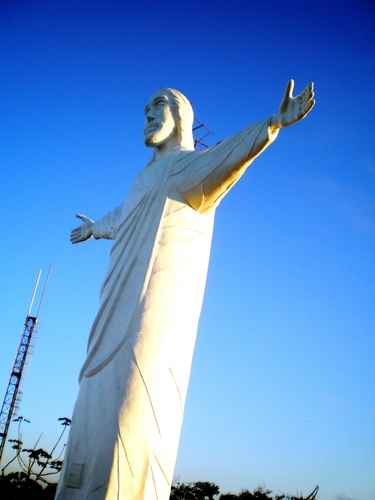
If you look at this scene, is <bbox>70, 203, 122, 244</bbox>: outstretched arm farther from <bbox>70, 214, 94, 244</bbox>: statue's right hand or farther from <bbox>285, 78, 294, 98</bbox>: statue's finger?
<bbox>285, 78, 294, 98</bbox>: statue's finger

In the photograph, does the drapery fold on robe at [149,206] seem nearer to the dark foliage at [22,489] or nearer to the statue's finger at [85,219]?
the statue's finger at [85,219]

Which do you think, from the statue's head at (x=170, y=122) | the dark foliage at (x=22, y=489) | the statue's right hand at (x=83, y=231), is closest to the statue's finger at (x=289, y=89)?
the statue's head at (x=170, y=122)

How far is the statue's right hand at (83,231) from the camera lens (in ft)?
25.4

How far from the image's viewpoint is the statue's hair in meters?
6.76

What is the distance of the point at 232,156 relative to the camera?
217 inches

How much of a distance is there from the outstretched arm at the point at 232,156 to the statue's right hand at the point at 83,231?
2.34 metres

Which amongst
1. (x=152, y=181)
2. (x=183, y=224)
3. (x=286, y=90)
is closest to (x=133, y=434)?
(x=183, y=224)

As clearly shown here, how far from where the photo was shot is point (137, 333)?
500cm

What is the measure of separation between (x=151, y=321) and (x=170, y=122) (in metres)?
2.99

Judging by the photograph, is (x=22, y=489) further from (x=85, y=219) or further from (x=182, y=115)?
(x=182, y=115)

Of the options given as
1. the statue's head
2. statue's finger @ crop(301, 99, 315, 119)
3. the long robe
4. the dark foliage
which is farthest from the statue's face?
the dark foliage

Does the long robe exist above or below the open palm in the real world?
below

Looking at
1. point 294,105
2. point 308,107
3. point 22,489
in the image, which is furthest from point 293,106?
point 22,489

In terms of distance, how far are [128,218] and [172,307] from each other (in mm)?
1515
